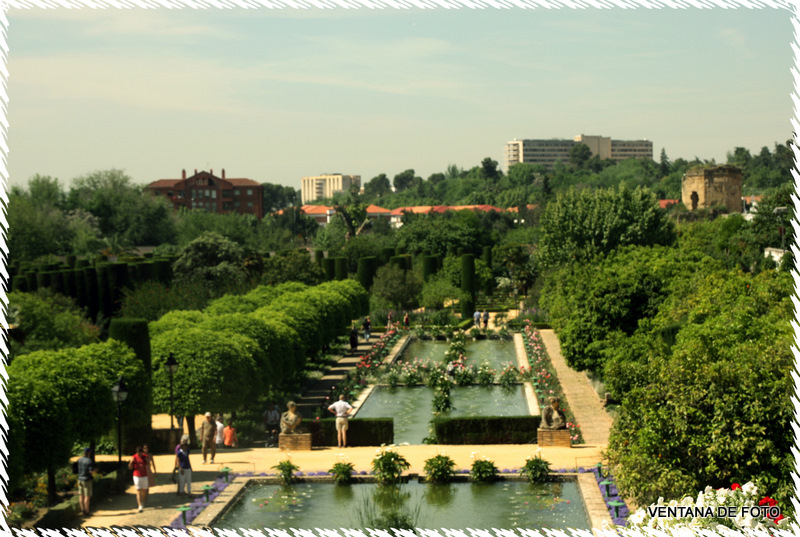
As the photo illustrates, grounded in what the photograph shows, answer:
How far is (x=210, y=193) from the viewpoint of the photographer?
471 feet

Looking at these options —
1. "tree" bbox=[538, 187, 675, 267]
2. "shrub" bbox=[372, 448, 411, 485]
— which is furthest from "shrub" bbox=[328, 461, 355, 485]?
"tree" bbox=[538, 187, 675, 267]

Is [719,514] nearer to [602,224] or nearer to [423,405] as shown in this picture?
[423,405]

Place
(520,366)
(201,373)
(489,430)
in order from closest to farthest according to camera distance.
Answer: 1. (489,430)
2. (201,373)
3. (520,366)

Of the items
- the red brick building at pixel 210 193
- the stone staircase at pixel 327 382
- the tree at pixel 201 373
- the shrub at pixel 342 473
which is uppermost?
the red brick building at pixel 210 193

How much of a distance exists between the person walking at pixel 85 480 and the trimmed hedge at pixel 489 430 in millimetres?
7653

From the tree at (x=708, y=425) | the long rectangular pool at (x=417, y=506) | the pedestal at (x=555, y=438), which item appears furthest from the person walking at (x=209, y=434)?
the tree at (x=708, y=425)

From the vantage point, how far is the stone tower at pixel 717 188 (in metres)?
92.9

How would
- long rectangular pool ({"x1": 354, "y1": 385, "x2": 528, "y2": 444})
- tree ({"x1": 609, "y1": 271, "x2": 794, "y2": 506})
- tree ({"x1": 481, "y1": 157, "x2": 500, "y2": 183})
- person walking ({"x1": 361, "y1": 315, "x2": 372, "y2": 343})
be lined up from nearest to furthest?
tree ({"x1": 609, "y1": 271, "x2": 794, "y2": 506}), long rectangular pool ({"x1": 354, "y1": 385, "x2": 528, "y2": 444}), person walking ({"x1": 361, "y1": 315, "x2": 372, "y2": 343}), tree ({"x1": 481, "y1": 157, "x2": 500, "y2": 183})

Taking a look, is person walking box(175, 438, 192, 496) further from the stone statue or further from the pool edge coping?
the stone statue

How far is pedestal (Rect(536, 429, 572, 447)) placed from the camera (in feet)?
64.7

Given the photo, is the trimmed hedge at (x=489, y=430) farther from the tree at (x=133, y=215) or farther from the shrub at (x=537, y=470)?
the tree at (x=133, y=215)

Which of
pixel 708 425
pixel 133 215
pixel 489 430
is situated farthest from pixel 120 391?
pixel 133 215

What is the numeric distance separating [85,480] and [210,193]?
13101 cm

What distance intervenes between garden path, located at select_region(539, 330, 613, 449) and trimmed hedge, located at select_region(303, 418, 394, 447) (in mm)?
4347
